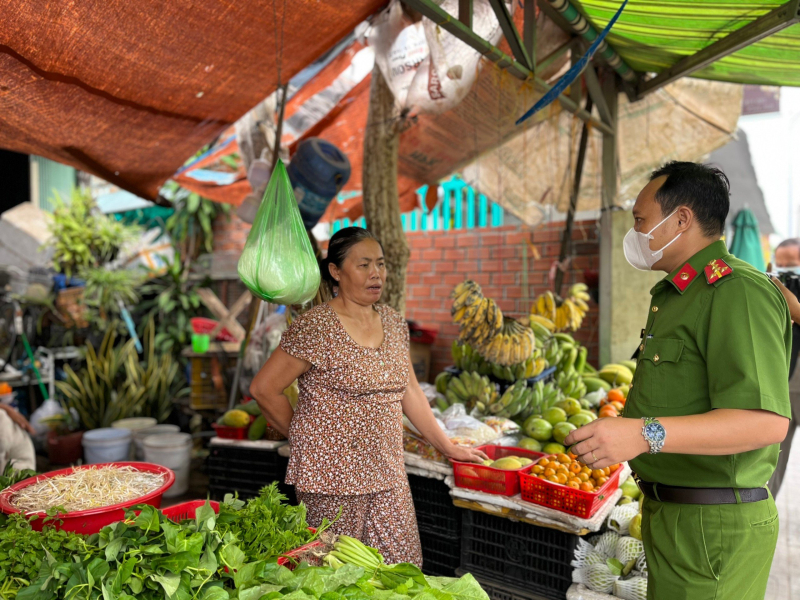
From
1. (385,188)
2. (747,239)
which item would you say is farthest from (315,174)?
(747,239)

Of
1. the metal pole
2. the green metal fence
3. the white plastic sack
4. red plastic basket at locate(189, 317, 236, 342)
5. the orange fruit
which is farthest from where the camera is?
red plastic basket at locate(189, 317, 236, 342)

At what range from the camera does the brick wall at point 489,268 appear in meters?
5.91

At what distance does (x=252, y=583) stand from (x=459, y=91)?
265 cm

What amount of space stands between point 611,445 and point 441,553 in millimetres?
1775

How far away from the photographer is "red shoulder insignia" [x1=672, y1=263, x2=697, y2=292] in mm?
1641

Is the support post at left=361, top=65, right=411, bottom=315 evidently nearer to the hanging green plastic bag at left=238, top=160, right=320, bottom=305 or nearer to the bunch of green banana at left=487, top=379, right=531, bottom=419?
the bunch of green banana at left=487, top=379, right=531, bottom=419

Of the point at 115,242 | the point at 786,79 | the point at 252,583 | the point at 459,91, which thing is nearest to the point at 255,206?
the point at 459,91

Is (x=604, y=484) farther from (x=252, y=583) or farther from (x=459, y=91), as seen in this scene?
(x=459, y=91)

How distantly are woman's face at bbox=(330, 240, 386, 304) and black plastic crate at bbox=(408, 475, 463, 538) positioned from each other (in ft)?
3.45

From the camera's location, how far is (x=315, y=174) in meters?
3.33

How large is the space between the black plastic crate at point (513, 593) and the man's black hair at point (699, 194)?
1.66 meters

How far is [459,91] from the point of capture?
3205mm

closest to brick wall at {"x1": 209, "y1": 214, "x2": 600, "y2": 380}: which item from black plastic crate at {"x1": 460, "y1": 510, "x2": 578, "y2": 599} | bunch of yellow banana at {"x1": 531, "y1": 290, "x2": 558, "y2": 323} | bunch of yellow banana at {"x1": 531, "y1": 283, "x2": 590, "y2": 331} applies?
bunch of yellow banana at {"x1": 531, "y1": 283, "x2": 590, "y2": 331}

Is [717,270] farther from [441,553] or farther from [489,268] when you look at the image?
[489,268]
